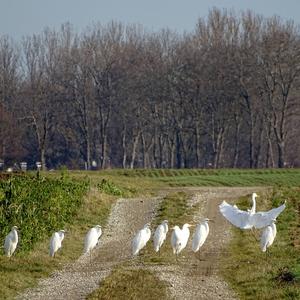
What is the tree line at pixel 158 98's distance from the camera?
2805 inches

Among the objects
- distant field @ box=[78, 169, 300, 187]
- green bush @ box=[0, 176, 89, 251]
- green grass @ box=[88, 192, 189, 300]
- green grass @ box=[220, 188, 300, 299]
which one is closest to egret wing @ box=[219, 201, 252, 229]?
green grass @ box=[220, 188, 300, 299]

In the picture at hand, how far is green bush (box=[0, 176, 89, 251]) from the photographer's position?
76.8ft

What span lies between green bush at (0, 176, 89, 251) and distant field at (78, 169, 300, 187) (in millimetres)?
12303

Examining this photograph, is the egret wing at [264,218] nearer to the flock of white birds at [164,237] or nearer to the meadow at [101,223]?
the flock of white birds at [164,237]

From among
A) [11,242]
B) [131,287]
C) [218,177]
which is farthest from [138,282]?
[218,177]

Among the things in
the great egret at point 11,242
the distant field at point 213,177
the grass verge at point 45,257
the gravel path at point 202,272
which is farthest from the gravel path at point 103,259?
Answer: the distant field at point 213,177

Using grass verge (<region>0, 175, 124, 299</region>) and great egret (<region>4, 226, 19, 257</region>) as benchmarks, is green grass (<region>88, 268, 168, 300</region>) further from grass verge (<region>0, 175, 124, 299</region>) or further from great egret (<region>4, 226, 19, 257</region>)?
great egret (<region>4, 226, 19, 257</region>)

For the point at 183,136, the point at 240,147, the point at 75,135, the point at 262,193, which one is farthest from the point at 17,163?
the point at 262,193

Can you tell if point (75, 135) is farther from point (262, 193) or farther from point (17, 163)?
point (262, 193)

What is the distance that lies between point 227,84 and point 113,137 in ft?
52.7

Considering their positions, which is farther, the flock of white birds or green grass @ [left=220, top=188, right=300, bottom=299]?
the flock of white birds

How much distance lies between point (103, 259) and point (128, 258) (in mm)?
680

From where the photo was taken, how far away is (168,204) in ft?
105

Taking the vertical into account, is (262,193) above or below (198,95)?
below
